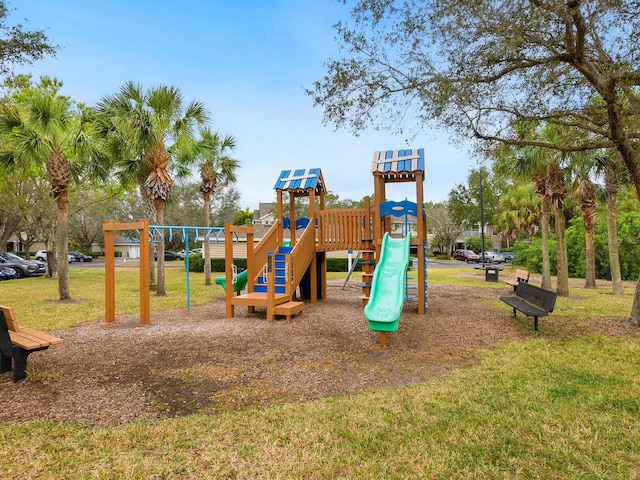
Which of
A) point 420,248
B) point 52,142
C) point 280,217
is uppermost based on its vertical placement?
point 52,142

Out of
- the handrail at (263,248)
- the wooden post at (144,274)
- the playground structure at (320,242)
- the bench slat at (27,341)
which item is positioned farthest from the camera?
the handrail at (263,248)

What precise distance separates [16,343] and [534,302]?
8688 millimetres

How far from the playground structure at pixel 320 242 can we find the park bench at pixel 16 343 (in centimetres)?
438

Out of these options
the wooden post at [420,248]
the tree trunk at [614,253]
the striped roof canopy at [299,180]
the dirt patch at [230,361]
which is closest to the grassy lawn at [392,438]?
the dirt patch at [230,361]

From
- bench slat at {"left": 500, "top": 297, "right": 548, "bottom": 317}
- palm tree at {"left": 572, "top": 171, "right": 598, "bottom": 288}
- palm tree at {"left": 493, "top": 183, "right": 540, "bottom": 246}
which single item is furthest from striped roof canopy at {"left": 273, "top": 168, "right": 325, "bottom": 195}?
palm tree at {"left": 493, "top": 183, "right": 540, "bottom": 246}

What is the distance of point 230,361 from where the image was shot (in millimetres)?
5645

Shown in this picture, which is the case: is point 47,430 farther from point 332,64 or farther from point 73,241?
point 73,241

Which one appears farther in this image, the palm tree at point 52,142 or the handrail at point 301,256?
the palm tree at point 52,142

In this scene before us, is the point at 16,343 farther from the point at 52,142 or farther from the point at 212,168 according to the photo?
the point at 212,168

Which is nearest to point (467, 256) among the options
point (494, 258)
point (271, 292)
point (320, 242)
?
point (494, 258)

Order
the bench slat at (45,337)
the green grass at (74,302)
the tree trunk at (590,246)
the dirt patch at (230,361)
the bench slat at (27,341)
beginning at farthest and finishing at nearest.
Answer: the tree trunk at (590,246), the green grass at (74,302), the bench slat at (45,337), the bench slat at (27,341), the dirt patch at (230,361)

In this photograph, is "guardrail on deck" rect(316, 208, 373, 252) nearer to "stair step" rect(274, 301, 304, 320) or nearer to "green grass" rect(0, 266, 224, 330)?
"stair step" rect(274, 301, 304, 320)

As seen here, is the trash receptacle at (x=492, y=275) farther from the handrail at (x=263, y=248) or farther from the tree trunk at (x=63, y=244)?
the tree trunk at (x=63, y=244)

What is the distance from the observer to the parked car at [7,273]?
2036 cm
